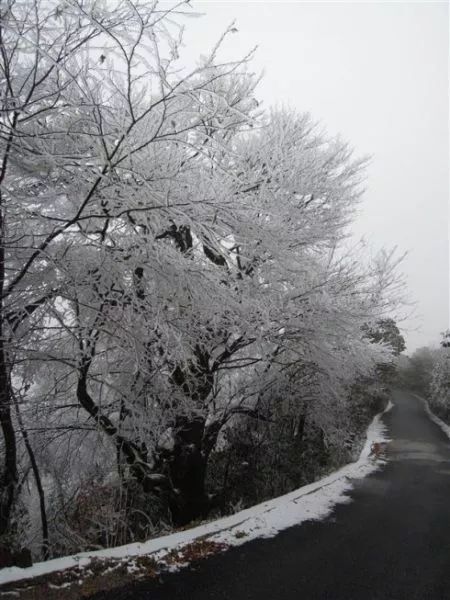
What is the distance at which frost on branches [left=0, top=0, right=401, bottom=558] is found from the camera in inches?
128

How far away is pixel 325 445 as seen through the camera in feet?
42.2

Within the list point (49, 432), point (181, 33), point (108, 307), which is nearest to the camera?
point (181, 33)

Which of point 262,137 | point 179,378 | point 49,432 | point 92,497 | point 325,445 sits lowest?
point 325,445

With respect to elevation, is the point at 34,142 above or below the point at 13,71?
below

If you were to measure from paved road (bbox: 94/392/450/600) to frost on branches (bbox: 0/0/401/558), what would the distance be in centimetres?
176

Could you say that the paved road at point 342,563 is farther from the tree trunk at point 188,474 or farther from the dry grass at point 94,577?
the tree trunk at point 188,474

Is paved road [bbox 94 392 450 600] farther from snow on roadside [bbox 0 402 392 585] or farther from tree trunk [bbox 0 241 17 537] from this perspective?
tree trunk [bbox 0 241 17 537]

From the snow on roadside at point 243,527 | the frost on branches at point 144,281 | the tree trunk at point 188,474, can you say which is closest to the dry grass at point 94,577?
the snow on roadside at point 243,527

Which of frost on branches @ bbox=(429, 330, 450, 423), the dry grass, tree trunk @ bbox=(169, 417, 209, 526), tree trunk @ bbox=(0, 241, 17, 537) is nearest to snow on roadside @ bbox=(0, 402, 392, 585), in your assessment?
the dry grass

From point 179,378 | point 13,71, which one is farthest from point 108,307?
point 179,378

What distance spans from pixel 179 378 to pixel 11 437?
2.99m

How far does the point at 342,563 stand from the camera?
14.3 feet

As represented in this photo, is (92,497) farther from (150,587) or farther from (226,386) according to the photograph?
Result: (226,386)

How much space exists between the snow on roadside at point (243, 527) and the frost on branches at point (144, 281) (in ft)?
3.34
